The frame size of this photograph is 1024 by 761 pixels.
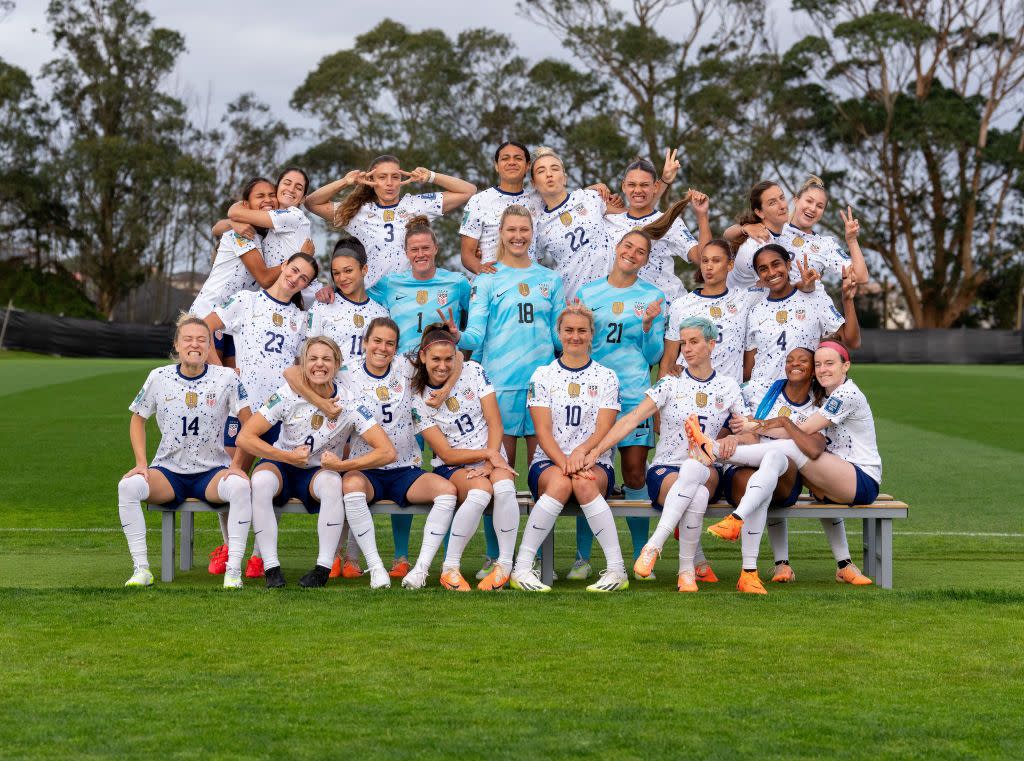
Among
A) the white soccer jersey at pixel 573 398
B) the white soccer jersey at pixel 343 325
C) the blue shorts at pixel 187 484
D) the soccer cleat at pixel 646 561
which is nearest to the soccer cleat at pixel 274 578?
the blue shorts at pixel 187 484

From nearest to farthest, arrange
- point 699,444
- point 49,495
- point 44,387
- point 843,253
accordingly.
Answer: point 699,444 → point 843,253 → point 49,495 → point 44,387

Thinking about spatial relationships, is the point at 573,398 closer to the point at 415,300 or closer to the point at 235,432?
the point at 415,300

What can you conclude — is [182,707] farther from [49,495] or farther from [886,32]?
[886,32]

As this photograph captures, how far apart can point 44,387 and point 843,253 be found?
54.7 ft

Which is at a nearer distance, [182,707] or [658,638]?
[182,707]

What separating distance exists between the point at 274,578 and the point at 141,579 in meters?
0.64

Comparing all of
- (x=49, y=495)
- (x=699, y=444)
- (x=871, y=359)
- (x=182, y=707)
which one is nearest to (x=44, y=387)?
(x=49, y=495)

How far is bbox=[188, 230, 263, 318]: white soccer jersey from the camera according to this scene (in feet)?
24.2

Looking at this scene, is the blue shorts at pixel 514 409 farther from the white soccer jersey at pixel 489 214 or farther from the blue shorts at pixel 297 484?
the blue shorts at pixel 297 484

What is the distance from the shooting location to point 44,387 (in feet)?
70.3

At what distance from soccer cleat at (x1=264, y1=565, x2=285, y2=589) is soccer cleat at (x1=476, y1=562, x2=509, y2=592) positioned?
3.02 feet

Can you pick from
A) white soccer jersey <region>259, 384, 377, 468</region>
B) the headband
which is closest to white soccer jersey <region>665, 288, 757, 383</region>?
the headband

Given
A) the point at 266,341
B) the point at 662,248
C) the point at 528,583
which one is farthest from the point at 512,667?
the point at 662,248

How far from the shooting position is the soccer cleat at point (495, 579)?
252 inches
